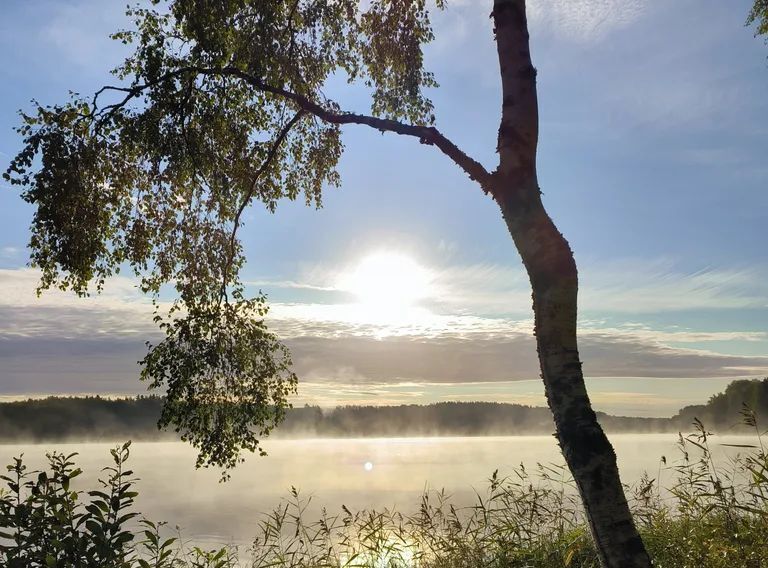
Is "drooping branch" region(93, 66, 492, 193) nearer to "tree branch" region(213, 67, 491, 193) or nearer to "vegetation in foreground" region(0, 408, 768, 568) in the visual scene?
"tree branch" region(213, 67, 491, 193)

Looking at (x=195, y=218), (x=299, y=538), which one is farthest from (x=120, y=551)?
(x=195, y=218)

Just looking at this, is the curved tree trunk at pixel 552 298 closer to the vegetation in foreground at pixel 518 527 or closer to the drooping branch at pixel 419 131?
the drooping branch at pixel 419 131

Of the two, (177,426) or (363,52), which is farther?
(363,52)

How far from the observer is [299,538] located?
8977 millimetres

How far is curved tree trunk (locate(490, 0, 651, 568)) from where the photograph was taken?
6398mm

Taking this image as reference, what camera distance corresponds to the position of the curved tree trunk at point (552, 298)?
6398mm

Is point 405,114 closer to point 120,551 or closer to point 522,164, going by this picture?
point 522,164

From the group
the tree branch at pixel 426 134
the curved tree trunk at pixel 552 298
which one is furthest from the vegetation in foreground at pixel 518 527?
the tree branch at pixel 426 134

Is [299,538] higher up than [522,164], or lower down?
lower down

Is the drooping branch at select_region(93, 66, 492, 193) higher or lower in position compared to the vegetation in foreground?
higher

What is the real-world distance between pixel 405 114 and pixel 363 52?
61.8 inches

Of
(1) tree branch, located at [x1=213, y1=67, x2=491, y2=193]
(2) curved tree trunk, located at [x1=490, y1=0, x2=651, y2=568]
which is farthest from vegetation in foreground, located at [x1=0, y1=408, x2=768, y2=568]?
(1) tree branch, located at [x1=213, y1=67, x2=491, y2=193]

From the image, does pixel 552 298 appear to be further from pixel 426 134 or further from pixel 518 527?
pixel 518 527

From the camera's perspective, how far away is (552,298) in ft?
23.1
